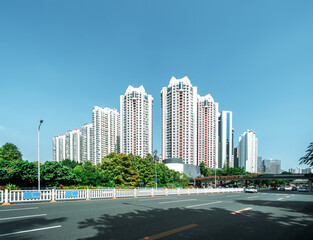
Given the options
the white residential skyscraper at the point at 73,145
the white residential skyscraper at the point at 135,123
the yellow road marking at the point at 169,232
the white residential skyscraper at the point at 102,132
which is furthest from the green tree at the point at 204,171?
the yellow road marking at the point at 169,232

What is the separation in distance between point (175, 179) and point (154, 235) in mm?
73878

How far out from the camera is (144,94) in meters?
129

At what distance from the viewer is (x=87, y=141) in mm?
140250

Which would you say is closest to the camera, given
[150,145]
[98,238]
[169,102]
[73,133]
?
[98,238]

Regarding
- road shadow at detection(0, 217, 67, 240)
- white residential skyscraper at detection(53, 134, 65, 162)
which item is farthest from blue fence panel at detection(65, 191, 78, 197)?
white residential skyscraper at detection(53, 134, 65, 162)

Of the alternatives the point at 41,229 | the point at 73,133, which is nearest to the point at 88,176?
the point at 41,229

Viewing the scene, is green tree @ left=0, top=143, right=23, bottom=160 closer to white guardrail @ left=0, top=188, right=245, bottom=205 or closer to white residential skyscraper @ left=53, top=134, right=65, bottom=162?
white guardrail @ left=0, top=188, right=245, bottom=205

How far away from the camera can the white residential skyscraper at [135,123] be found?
4808 inches

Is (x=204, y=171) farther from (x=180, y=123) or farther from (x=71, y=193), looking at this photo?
(x=71, y=193)

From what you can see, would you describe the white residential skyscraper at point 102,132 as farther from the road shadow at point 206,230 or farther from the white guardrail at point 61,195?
the road shadow at point 206,230

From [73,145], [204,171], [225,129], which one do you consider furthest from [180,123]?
[225,129]

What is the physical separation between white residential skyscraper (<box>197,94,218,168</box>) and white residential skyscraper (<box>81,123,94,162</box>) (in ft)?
226

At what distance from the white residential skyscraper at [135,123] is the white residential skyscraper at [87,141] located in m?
25.4

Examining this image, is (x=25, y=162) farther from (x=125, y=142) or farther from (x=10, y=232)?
(x=125, y=142)
